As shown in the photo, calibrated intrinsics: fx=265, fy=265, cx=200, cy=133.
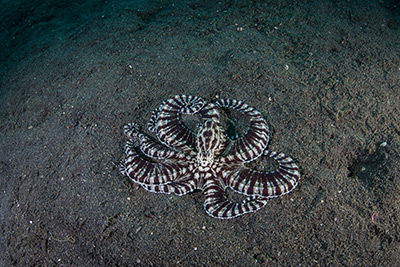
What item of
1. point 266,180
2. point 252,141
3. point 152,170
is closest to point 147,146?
point 152,170

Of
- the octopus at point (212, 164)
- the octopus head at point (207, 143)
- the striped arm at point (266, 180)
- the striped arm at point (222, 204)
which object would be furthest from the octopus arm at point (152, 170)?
the striped arm at point (266, 180)

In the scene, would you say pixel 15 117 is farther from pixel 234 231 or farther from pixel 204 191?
pixel 234 231

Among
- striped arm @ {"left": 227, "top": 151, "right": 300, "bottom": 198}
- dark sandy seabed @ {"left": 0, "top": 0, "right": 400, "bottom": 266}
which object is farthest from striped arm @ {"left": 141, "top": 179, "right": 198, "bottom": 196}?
striped arm @ {"left": 227, "top": 151, "right": 300, "bottom": 198}

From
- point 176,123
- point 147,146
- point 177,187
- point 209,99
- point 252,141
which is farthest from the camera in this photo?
point 209,99

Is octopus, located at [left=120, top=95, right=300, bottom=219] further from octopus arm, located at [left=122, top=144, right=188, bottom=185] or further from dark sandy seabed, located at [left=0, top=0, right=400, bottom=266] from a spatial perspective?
dark sandy seabed, located at [left=0, top=0, right=400, bottom=266]

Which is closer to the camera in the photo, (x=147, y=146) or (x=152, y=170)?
(x=152, y=170)

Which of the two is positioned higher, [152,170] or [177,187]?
[152,170]

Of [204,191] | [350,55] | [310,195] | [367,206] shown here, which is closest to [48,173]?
Answer: [204,191]

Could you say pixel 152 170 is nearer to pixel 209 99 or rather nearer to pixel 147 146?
pixel 147 146

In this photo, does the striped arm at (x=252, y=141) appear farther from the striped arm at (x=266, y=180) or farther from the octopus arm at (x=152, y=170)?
the octopus arm at (x=152, y=170)
